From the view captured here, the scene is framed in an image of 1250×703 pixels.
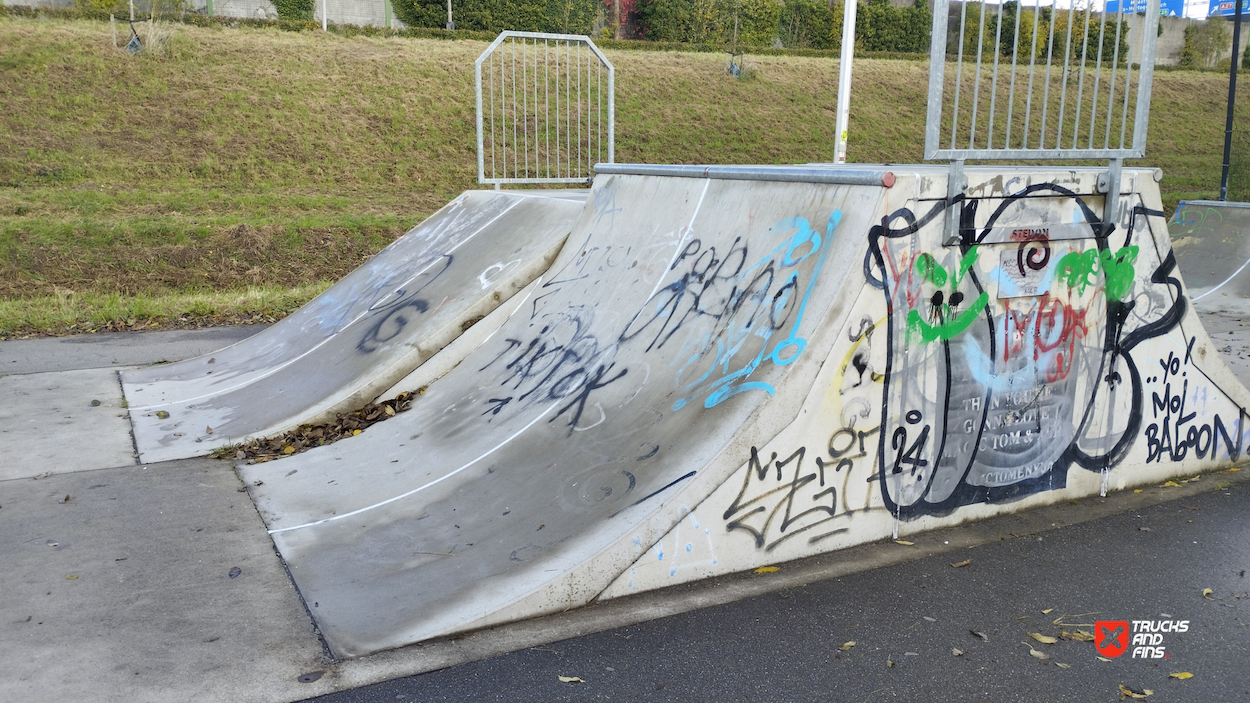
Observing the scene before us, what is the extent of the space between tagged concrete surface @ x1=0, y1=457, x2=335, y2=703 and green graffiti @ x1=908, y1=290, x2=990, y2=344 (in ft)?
11.0

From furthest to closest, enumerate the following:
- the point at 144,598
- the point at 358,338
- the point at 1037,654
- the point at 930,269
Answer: the point at 358,338 → the point at 930,269 → the point at 144,598 → the point at 1037,654

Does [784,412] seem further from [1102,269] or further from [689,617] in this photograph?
[1102,269]

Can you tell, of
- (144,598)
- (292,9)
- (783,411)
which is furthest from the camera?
(292,9)

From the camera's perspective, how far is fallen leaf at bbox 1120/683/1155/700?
3283 mm

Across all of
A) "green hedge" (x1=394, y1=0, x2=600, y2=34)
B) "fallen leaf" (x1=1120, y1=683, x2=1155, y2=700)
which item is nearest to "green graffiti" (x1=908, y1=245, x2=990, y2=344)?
"fallen leaf" (x1=1120, y1=683, x2=1155, y2=700)

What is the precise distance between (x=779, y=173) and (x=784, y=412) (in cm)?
167

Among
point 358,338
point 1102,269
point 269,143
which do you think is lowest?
point 358,338

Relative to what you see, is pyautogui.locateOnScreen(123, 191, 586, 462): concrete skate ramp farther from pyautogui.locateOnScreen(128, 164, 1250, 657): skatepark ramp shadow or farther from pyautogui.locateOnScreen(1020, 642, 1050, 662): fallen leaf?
pyautogui.locateOnScreen(1020, 642, 1050, 662): fallen leaf

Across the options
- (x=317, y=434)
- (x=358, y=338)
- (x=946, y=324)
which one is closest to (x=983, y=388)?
(x=946, y=324)

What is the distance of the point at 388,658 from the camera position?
359 cm

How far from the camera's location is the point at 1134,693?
3303mm

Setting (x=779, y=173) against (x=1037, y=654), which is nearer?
(x=1037, y=654)

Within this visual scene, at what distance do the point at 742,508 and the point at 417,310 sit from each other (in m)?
4.47

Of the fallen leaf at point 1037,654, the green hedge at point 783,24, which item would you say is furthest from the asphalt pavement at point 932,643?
the green hedge at point 783,24
